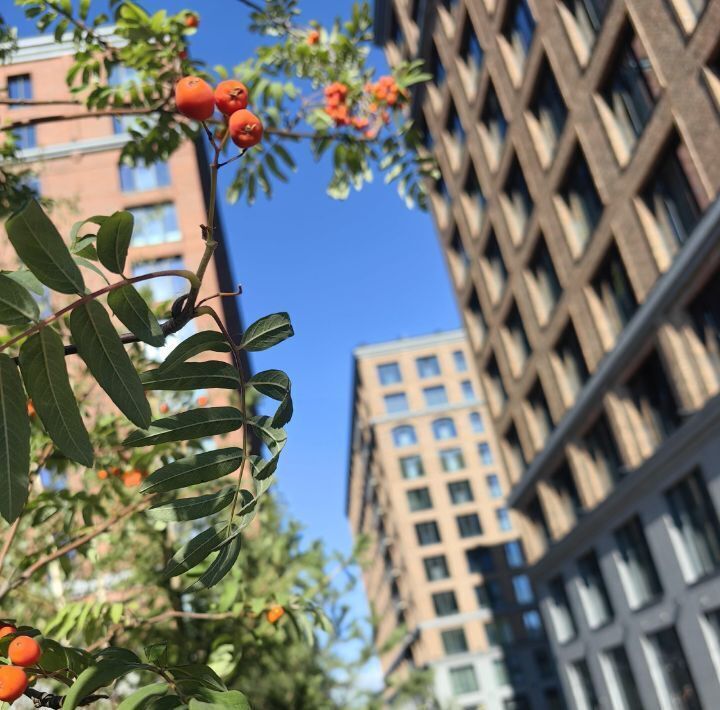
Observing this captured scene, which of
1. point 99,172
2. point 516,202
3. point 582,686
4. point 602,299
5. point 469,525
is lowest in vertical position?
point 582,686

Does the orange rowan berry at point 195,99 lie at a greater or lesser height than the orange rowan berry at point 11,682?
greater

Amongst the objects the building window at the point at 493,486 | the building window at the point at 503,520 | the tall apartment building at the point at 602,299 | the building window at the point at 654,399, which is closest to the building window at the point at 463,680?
the building window at the point at 503,520

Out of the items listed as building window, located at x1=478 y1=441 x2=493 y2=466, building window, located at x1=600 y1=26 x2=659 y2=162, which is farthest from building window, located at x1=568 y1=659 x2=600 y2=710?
building window, located at x1=478 y1=441 x2=493 y2=466

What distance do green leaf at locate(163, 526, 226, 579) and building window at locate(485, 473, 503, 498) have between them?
2517 inches

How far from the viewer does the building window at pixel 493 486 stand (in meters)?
63.9

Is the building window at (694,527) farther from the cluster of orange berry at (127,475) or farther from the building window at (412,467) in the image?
the building window at (412,467)

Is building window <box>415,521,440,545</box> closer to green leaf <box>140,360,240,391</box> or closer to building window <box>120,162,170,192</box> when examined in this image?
building window <box>120,162,170,192</box>

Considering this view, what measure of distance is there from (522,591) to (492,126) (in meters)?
43.8

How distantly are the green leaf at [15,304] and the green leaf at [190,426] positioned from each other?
1.01ft

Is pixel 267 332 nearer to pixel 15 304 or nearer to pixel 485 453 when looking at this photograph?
pixel 15 304

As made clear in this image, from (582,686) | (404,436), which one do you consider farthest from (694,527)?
(404,436)

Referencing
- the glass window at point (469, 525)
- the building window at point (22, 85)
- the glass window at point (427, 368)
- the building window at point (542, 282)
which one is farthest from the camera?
the glass window at point (427, 368)

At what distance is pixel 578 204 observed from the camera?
22.4 m

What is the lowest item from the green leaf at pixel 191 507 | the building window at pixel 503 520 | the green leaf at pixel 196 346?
the green leaf at pixel 191 507
